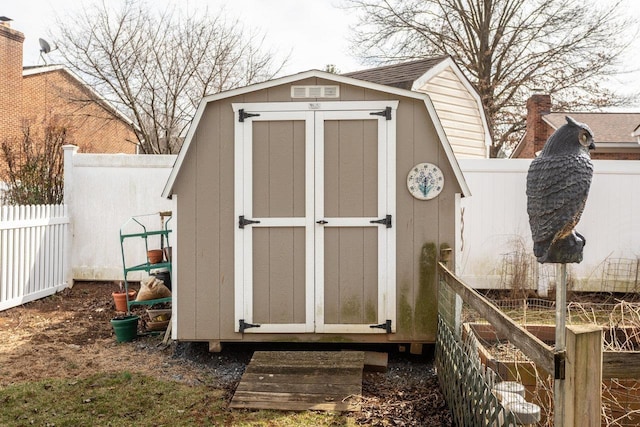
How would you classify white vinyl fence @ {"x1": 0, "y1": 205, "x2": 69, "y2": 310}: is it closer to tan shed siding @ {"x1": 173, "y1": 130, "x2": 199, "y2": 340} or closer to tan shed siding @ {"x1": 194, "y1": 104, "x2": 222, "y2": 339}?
tan shed siding @ {"x1": 173, "y1": 130, "x2": 199, "y2": 340}

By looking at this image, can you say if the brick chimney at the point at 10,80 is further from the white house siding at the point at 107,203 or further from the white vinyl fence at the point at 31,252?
the white vinyl fence at the point at 31,252

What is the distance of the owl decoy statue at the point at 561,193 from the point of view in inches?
74.6

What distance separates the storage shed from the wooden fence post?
2973 millimetres

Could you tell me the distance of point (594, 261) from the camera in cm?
748

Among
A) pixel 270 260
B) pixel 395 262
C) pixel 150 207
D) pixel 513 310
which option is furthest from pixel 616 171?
pixel 150 207

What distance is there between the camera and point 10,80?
15914 millimetres

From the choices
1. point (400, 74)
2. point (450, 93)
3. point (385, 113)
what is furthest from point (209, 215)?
point (450, 93)

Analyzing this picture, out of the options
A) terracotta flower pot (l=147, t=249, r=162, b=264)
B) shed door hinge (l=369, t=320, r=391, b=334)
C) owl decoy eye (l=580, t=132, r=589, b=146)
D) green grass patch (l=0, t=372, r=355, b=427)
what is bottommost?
green grass patch (l=0, t=372, r=355, b=427)

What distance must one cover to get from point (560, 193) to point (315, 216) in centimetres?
300

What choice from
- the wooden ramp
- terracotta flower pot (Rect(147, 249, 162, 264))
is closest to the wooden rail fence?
the wooden ramp

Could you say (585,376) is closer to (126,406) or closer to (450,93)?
(126,406)

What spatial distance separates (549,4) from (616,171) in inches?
431

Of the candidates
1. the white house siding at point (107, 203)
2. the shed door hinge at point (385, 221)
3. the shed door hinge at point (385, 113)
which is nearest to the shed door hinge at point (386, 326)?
the shed door hinge at point (385, 221)

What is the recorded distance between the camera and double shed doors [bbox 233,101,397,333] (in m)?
4.74
